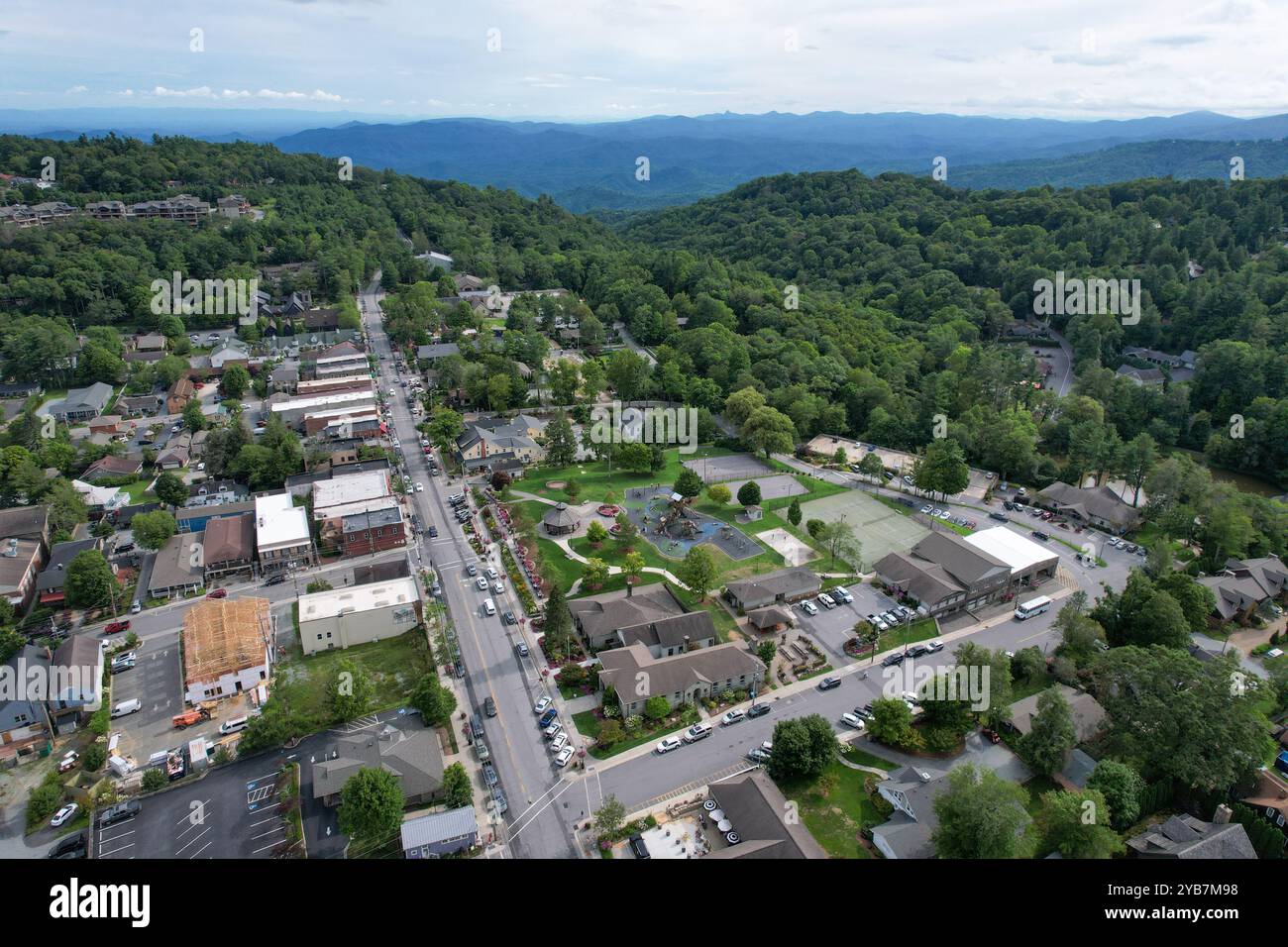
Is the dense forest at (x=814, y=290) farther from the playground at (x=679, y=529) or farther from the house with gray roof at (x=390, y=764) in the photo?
the house with gray roof at (x=390, y=764)

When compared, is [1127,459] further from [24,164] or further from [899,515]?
[24,164]

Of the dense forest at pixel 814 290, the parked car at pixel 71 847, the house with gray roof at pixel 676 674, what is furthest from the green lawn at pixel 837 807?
the dense forest at pixel 814 290

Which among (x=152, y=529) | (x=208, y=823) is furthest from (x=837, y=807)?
(x=152, y=529)

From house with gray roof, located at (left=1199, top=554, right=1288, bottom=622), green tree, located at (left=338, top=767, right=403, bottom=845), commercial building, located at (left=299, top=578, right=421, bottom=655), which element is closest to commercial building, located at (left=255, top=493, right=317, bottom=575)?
commercial building, located at (left=299, top=578, right=421, bottom=655)

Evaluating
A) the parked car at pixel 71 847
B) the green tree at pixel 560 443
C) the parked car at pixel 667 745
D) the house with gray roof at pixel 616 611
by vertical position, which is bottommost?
the parked car at pixel 71 847

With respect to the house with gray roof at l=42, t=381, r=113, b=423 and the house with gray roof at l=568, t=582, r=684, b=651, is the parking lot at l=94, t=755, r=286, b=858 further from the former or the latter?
the house with gray roof at l=42, t=381, r=113, b=423
